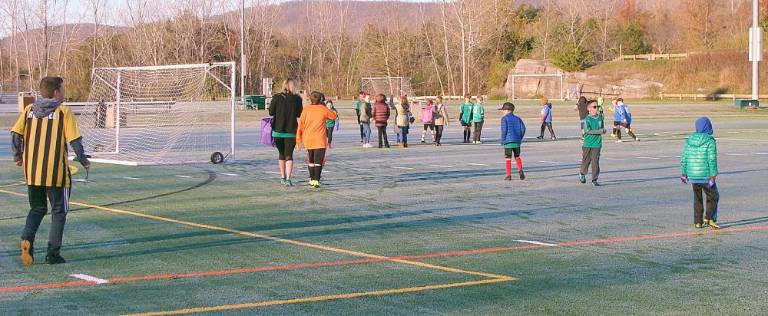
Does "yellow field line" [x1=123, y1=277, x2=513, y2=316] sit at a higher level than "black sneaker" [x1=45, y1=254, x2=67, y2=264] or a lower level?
lower

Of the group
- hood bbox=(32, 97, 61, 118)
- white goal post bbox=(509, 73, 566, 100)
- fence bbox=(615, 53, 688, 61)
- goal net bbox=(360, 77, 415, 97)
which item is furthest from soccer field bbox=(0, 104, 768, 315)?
fence bbox=(615, 53, 688, 61)

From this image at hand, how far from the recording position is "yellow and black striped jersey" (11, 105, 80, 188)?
982 centimetres

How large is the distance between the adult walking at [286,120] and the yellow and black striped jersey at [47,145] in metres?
7.48

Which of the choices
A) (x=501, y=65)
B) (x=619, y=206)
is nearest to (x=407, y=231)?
(x=619, y=206)

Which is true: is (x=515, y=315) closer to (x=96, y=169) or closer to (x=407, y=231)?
(x=407, y=231)

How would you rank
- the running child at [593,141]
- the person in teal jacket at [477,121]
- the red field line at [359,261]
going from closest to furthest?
the red field line at [359,261], the running child at [593,141], the person in teal jacket at [477,121]

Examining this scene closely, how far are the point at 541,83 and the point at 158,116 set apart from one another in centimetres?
5952

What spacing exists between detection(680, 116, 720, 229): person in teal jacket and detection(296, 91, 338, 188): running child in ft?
21.4

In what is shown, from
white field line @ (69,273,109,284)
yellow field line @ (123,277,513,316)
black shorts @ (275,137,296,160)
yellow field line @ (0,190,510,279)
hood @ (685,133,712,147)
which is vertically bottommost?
yellow field line @ (123,277,513,316)

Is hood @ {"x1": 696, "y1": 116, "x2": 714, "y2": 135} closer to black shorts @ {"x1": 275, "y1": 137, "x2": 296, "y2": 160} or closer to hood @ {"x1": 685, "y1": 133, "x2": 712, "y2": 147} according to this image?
hood @ {"x1": 685, "y1": 133, "x2": 712, "y2": 147}

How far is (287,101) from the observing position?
17.6m

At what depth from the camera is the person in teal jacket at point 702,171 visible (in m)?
12.5

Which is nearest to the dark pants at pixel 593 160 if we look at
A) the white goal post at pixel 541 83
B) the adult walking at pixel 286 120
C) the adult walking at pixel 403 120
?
the adult walking at pixel 286 120

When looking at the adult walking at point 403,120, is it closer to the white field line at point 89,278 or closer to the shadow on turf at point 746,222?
the shadow on turf at point 746,222
